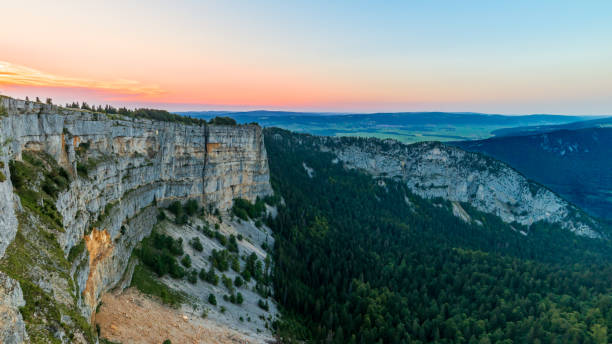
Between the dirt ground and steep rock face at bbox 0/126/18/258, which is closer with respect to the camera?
steep rock face at bbox 0/126/18/258

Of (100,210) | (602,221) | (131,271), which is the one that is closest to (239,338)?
(131,271)

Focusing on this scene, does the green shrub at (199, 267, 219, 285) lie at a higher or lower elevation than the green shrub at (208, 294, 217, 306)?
higher

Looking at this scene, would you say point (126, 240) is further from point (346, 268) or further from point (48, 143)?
point (346, 268)

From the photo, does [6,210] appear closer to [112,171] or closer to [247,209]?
[112,171]

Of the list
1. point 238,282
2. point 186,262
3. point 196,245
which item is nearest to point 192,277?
point 186,262

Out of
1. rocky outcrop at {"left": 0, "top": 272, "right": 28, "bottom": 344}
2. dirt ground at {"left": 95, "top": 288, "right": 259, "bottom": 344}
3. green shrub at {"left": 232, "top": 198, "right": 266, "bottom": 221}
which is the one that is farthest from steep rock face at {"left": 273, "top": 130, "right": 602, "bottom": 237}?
rocky outcrop at {"left": 0, "top": 272, "right": 28, "bottom": 344}

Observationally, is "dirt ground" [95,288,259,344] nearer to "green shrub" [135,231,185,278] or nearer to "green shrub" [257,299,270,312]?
"green shrub" [135,231,185,278]
